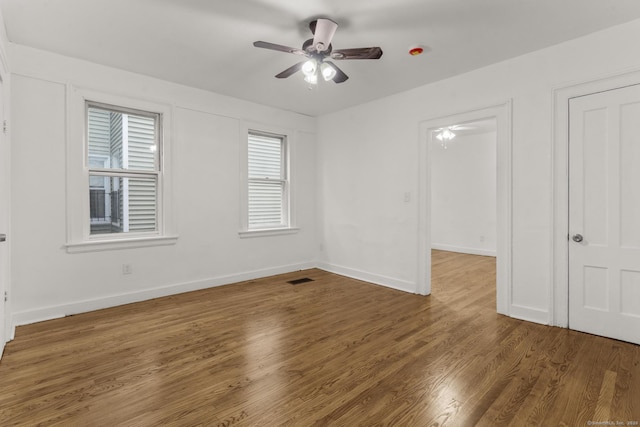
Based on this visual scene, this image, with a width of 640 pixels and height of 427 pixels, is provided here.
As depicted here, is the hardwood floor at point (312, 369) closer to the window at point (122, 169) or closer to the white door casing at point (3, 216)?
the white door casing at point (3, 216)

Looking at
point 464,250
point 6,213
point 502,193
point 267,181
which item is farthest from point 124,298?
point 464,250

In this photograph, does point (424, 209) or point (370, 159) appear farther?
point (370, 159)

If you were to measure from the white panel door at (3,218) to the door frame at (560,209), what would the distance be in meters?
4.73

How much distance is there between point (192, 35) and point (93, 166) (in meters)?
1.94

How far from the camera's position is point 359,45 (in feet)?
9.94

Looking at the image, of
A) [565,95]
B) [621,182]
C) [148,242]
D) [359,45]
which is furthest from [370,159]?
[148,242]

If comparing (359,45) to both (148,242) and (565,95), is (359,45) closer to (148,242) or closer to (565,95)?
(565,95)

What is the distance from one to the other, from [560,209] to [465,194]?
451 cm

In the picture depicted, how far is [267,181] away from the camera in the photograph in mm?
5172

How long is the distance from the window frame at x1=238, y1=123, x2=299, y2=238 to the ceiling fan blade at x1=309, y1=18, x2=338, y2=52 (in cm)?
237

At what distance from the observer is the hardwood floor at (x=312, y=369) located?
1.80m

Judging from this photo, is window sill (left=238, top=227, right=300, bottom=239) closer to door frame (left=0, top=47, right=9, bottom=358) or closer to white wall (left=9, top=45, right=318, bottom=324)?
white wall (left=9, top=45, right=318, bottom=324)

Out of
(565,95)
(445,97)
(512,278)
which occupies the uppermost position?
(445,97)

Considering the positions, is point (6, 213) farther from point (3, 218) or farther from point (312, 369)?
point (312, 369)
